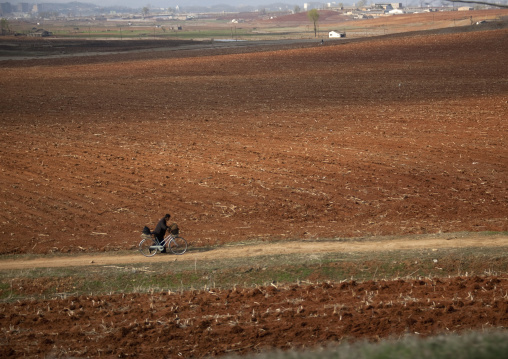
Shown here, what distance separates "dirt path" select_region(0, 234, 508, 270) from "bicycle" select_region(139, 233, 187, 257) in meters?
0.17

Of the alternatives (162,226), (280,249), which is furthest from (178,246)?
(280,249)

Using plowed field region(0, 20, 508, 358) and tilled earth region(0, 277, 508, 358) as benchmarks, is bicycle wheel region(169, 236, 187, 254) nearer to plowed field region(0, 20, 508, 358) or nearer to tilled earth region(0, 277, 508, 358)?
plowed field region(0, 20, 508, 358)

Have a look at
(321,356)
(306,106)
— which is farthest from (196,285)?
(306,106)

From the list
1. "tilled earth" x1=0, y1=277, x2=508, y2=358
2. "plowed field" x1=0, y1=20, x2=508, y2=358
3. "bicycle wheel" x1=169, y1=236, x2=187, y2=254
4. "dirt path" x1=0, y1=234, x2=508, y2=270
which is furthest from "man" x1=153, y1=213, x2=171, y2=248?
"tilled earth" x1=0, y1=277, x2=508, y2=358

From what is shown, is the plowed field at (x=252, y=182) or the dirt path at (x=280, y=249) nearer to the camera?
the plowed field at (x=252, y=182)

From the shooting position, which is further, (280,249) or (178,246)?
(178,246)

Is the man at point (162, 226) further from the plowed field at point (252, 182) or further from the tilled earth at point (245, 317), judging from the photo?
the tilled earth at point (245, 317)

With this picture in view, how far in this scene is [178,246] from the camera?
45.6 feet

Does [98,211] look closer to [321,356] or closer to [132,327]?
[132,327]

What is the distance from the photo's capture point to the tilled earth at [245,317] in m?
7.96

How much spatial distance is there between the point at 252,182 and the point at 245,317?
9.87 m

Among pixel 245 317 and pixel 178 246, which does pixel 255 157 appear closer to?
pixel 178 246

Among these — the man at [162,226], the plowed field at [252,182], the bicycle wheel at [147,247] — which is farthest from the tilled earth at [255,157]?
the man at [162,226]

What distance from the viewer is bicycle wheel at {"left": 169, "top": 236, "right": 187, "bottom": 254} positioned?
45.0 feet
